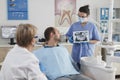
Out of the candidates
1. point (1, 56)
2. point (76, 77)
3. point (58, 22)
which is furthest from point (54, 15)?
point (76, 77)

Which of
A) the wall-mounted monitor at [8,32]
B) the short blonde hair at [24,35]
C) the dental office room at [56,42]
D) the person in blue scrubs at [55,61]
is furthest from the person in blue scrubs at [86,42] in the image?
the wall-mounted monitor at [8,32]

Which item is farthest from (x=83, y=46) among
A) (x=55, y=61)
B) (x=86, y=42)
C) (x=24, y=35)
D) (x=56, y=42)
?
(x=24, y=35)

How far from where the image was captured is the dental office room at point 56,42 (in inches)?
60.2

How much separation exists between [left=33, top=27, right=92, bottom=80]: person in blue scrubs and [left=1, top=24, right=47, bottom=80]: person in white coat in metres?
0.74

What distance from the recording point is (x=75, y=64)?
264 cm

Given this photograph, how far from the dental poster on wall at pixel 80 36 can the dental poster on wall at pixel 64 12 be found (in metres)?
2.12

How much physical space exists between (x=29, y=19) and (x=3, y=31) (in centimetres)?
61

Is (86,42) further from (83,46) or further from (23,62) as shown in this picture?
(23,62)

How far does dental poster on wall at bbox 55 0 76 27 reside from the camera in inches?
189

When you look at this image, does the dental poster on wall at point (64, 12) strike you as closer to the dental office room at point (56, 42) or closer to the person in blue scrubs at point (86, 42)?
the dental office room at point (56, 42)

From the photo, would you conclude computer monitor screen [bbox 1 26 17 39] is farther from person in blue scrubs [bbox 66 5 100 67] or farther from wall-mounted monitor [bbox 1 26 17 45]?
person in blue scrubs [bbox 66 5 100 67]

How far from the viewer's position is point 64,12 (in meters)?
4.86

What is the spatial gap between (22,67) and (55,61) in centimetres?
98

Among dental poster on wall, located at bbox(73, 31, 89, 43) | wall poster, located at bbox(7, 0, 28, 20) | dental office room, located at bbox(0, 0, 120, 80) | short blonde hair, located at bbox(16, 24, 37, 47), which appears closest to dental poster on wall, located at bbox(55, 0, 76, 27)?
dental office room, located at bbox(0, 0, 120, 80)
